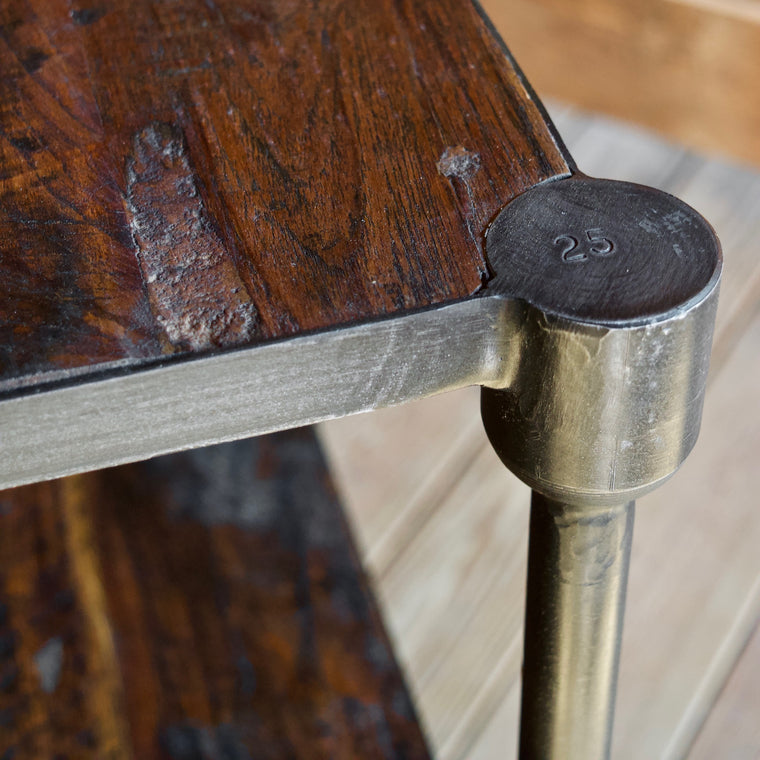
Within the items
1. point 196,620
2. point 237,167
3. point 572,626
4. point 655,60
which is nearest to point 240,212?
point 237,167

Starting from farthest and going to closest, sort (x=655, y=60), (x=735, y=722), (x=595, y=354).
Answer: (x=655, y=60), (x=735, y=722), (x=595, y=354)

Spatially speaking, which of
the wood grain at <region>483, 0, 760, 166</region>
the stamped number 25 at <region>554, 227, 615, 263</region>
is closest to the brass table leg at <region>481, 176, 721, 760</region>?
the stamped number 25 at <region>554, 227, 615, 263</region>

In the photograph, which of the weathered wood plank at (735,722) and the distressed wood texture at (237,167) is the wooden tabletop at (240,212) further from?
the weathered wood plank at (735,722)

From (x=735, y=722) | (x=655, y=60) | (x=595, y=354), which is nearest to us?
(x=595, y=354)

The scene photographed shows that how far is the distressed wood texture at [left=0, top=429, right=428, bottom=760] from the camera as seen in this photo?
0.58 metres

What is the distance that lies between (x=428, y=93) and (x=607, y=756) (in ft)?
0.83

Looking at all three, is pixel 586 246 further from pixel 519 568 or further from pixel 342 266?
pixel 519 568

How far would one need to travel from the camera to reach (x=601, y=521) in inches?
12.1

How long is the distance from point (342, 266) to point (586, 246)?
0.07 metres

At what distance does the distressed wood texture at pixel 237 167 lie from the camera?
10.4 inches

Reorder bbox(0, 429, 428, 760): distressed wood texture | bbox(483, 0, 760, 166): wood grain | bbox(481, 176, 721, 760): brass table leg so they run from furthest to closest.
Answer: bbox(483, 0, 760, 166): wood grain → bbox(0, 429, 428, 760): distressed wood texture → bbox(481, 176, 721, 760): brass table leg

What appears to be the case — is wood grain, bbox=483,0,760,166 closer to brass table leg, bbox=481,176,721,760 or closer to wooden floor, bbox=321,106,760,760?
wooden floor, bbox=321,106,760,760

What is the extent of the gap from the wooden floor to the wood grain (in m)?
0.17

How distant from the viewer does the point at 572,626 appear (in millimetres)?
325
